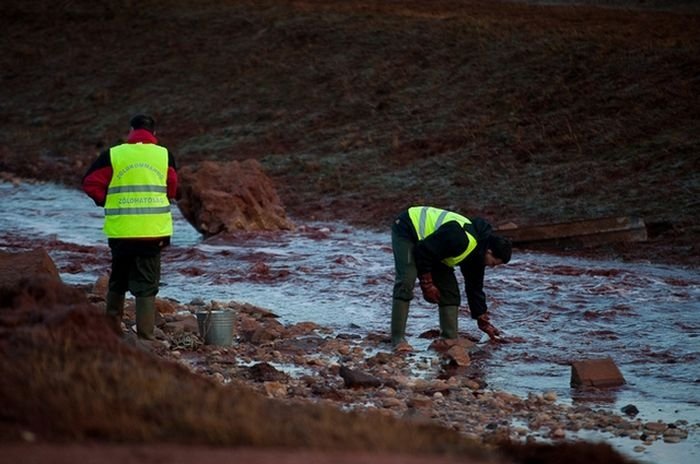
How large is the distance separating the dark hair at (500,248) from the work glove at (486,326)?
35.6 inches

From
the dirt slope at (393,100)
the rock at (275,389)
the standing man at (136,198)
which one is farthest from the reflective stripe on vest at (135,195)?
the dirt slope at (393,100)

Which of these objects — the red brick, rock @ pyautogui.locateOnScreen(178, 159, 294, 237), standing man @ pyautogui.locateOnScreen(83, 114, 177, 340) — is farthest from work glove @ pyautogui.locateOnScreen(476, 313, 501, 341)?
rock @ pyautogui.locateOnScreen(178, 159, 294, 237)

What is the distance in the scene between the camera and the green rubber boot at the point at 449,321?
1182 cm

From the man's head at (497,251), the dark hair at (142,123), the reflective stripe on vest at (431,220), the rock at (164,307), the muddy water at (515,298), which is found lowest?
the muddy water at (515,298)

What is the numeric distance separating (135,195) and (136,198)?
2cm

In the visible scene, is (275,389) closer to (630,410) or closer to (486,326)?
(630,410)

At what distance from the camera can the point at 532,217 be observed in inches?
840

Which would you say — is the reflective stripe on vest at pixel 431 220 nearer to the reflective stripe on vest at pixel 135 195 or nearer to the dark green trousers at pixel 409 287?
the dark green trousers at pixel 409 287

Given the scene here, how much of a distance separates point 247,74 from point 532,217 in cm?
1621

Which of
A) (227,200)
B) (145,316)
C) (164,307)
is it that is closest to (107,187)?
(145,316)

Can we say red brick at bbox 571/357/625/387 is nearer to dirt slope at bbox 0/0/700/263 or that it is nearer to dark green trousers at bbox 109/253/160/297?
dark green trousers at bbox 109/253/160/297

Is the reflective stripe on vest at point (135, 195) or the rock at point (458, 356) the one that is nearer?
the reflective stripe on vest at point (135, 195)

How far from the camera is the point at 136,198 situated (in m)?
10.5

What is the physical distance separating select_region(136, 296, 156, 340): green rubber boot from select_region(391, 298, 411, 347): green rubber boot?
2026mm
